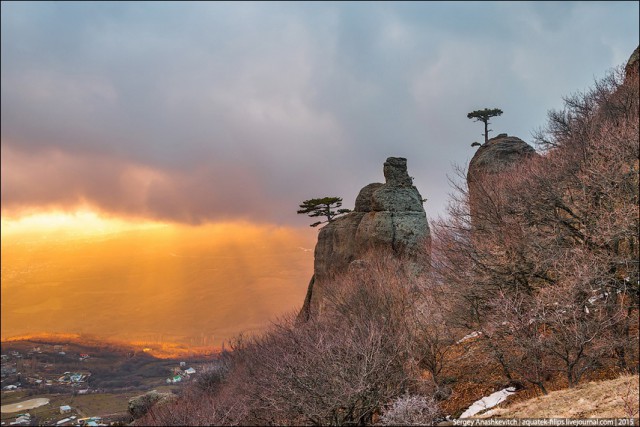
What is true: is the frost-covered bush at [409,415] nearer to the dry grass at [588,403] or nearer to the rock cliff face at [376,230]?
the dry grass at [588,403]

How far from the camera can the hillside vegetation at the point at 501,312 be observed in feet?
47.8

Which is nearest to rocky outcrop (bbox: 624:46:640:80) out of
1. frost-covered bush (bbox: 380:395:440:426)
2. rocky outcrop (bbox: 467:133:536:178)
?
rocky outcrop (bbox: 467:133:536:178)

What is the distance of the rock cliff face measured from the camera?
36438 mm

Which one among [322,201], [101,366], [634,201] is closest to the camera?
[634,201]

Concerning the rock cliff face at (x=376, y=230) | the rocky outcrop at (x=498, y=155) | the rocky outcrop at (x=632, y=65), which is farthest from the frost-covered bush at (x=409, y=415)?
the rocky outcrop at (x=632, y=65)

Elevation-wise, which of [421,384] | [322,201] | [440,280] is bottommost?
[421,384]

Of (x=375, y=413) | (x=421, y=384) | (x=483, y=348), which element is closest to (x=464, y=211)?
(x=483, y=348)

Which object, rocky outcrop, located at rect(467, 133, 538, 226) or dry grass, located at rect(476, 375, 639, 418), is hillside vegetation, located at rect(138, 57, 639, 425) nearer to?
dry grass, located at rect(476, 375, 639, 418)

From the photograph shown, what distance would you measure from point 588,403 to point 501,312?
691 cm

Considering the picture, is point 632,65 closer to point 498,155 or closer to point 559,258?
point 498,155

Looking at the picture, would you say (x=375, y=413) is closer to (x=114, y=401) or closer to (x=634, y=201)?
(x=634, y=201)

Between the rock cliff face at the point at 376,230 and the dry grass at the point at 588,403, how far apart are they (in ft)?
70.3

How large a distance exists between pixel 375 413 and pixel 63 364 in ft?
735

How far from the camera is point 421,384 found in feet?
57.9
